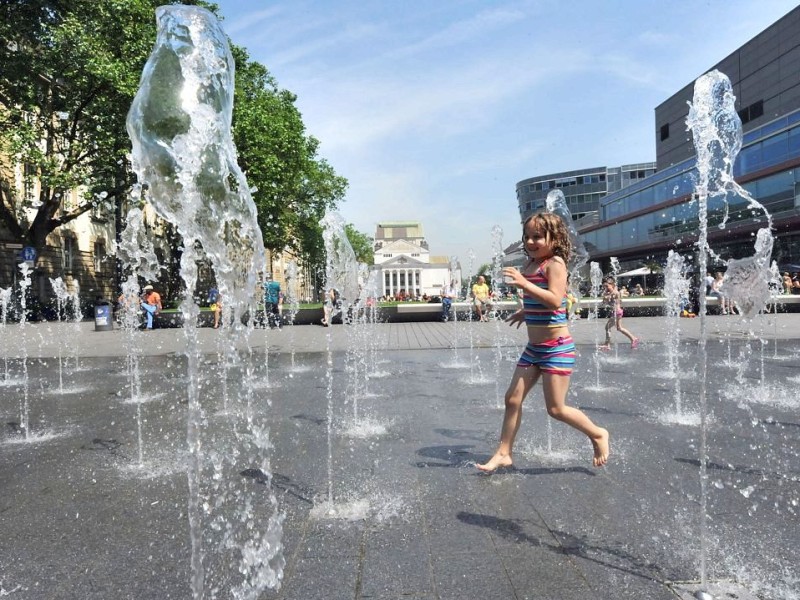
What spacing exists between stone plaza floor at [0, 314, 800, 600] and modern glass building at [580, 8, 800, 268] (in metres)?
37.0

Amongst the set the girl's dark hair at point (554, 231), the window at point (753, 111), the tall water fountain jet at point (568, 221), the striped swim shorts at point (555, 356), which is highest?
the window at point (753, 111)

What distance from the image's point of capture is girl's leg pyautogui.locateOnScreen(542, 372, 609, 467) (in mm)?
3486

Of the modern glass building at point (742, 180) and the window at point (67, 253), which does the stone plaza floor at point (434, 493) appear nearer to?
the window at point (67, 253)

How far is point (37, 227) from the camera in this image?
25.2 meters

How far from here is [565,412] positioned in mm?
3496

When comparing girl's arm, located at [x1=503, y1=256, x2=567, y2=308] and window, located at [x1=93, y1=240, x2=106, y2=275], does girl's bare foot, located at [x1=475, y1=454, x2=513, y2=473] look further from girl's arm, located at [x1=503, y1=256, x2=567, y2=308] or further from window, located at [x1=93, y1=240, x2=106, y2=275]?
window, located at [x1=93, y1=240, x2=106, y2=275]

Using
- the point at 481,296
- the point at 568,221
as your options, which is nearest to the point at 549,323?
the point at 568,221

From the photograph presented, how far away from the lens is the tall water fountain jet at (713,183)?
9.78 feet

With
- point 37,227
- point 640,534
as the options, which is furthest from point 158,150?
point 37,227

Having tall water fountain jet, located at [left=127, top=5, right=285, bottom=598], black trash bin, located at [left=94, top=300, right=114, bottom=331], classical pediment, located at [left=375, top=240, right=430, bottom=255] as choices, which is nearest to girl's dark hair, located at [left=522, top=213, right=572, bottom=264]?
tall water fountain jet, located at [left=127, top=5, right=285, bottom=598]

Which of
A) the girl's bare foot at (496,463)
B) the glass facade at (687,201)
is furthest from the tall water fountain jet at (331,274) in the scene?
the glass facade at (687,201)

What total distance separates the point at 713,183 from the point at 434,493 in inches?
146

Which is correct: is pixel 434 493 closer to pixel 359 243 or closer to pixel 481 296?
pixel 481 296

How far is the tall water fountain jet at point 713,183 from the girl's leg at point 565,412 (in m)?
0.54
